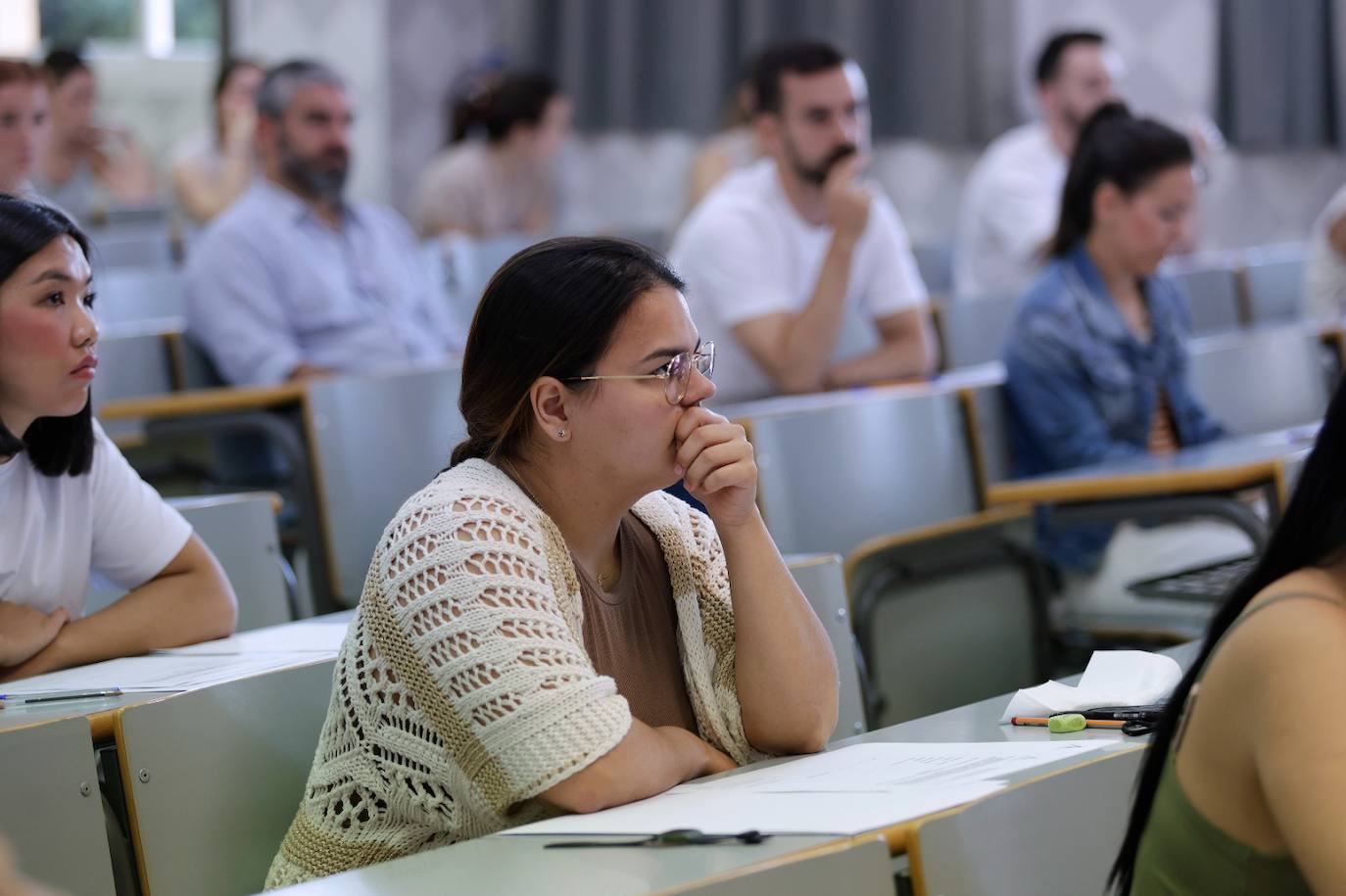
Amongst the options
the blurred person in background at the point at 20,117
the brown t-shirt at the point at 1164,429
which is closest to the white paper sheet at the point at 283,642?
the brown t-shirt at the point at 1164,429

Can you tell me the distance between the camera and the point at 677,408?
1652mm

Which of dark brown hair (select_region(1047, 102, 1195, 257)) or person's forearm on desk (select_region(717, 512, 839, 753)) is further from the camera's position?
dark brown hair (select_region(1047, 102, 1195, 257))

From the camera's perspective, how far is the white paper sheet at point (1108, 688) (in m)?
1.62

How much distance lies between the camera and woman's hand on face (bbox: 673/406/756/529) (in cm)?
163

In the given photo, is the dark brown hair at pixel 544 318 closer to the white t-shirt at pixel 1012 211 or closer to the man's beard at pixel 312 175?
the man's beard at pixel 312 175

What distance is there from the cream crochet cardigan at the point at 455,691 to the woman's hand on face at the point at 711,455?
5.6 inches

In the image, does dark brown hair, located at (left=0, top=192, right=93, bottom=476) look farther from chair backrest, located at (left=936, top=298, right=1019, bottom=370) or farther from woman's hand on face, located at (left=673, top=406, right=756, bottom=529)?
chair backrest, located at (left=936, top=298, right=1019, bottom=370)

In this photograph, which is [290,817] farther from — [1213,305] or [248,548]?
[1213,305]

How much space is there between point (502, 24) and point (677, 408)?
7.36 m

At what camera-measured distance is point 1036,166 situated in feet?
17.5

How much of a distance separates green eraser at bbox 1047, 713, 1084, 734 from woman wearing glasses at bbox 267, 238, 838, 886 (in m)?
0.23

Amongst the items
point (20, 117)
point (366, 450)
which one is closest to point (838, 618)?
point (366, 450)

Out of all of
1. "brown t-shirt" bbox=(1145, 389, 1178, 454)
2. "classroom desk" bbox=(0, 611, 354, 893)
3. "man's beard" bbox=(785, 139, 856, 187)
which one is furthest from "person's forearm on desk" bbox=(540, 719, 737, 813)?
"man's beard" bbox=(785, 139, 856, 187)

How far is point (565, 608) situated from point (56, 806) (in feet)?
→ 1.70
